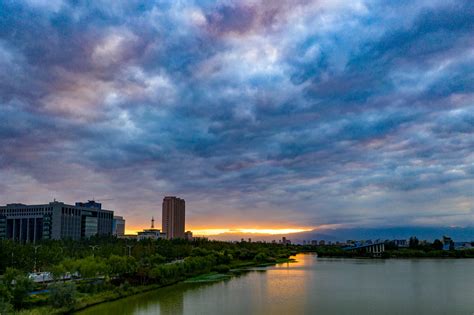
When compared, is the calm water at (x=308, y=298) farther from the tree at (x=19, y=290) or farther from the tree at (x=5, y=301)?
the tree at (x=5, y=301)

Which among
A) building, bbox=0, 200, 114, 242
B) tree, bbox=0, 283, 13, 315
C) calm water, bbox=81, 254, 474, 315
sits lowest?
calm water, bbox=81, 254, 474, 315

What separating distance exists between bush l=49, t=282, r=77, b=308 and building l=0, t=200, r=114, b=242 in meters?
84.0

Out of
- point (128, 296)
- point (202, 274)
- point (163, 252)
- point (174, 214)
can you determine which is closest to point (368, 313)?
point (128, 296)

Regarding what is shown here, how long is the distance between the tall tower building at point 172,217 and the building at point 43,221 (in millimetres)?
71346

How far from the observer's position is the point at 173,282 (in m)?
42.0

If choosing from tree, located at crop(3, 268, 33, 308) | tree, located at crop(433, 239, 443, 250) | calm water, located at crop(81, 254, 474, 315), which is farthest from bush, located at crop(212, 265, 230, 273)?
tree, located at crop(433, 239, 443, 250)

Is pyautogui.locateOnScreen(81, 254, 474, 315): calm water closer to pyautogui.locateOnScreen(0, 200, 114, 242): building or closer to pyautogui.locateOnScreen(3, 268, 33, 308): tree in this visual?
pyautogui.locateOnScreen(3, 268, 33, 308): tree

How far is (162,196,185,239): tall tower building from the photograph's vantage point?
632 feet

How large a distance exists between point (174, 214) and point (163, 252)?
432 feet

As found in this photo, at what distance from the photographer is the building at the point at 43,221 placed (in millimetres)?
110062

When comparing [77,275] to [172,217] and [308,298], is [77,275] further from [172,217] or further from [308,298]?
[172,217]

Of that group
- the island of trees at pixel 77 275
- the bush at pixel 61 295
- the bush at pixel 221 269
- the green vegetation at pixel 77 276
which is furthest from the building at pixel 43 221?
the bush at pixel 61 295

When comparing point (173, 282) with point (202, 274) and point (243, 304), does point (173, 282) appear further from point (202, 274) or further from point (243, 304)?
point (243, 304)

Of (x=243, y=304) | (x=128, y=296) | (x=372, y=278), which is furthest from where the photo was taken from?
(x=372, y=278)
